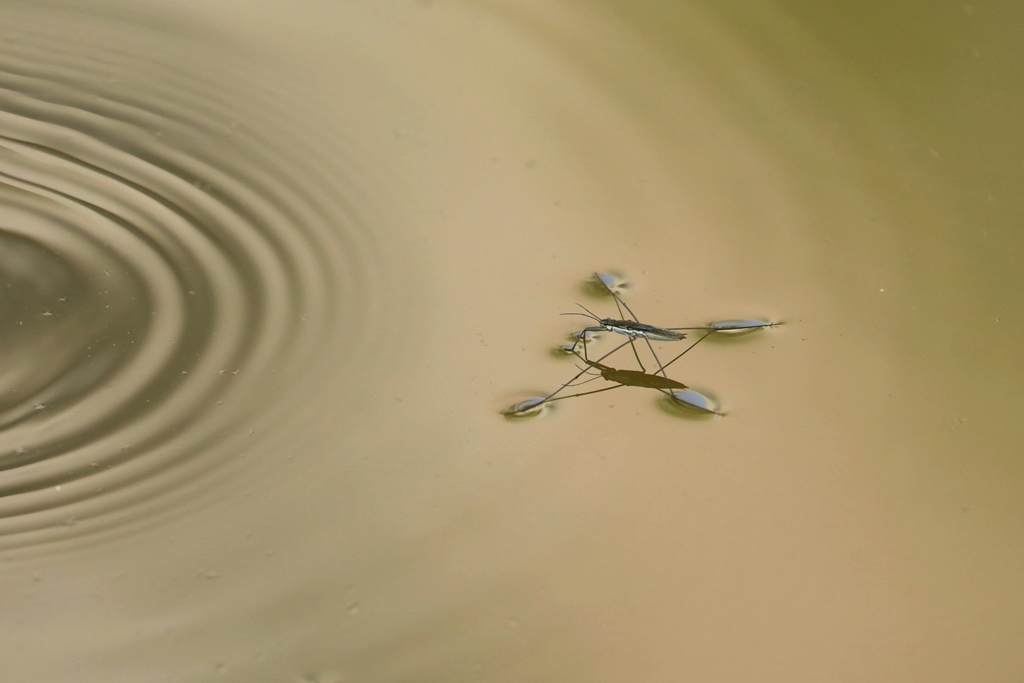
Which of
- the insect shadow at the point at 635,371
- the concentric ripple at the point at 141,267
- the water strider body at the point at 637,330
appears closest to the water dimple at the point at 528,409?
the insect shadow at the point at 635,371

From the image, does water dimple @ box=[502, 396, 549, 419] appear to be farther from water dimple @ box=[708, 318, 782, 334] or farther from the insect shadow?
water dimple @ box=[708, 318, 782, 334]

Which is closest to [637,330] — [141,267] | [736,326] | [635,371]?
[635,371]

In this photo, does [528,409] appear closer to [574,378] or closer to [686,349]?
[574,378]

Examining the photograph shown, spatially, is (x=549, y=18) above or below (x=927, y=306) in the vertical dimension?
above

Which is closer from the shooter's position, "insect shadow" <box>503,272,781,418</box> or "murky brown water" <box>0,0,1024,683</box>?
"murky brown water" <box>0,0,1024,683</box>

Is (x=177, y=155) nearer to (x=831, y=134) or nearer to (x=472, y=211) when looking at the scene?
(x=472, y=211)

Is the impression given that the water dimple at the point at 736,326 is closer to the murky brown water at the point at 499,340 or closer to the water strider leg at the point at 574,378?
the murky brown water at the point at 499,340

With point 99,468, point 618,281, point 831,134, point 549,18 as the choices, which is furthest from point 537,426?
point 549,18

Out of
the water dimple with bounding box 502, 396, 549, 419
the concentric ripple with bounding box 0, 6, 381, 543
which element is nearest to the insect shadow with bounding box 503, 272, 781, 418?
the water dimple with bounding box 502, 396, 549, 419
